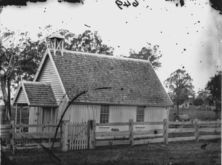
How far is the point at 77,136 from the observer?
41.8 ft

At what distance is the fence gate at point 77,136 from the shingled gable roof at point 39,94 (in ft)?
9.63

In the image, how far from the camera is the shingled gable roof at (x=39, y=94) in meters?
15.6

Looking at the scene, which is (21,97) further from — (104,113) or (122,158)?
(122,158)

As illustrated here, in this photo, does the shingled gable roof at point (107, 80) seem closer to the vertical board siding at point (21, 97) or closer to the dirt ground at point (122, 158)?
the vertical board siding at point (21, 97)

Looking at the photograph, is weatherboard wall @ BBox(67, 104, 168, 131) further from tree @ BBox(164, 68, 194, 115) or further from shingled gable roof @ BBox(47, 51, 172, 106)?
tree @ BBox(164, 68, 194, 115)

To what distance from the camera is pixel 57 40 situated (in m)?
15.8

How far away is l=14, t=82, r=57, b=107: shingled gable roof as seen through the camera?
15.6 meters

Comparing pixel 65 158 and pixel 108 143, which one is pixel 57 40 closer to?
pixel 108 143

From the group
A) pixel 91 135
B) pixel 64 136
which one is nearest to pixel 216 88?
pixel 91 135

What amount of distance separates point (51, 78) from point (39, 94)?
39.3 inches

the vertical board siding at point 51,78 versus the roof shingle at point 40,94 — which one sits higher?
the vertical board siding at point 51,78

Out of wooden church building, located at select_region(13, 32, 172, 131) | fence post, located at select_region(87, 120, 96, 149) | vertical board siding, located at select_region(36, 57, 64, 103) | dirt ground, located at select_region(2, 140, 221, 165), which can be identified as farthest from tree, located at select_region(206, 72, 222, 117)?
vertical board siding, located at select_region(36, 57, 64, 103)

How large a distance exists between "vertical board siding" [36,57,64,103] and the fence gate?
2446 millimetres

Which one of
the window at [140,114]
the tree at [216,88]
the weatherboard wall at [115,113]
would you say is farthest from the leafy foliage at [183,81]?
the window at [140,114]
